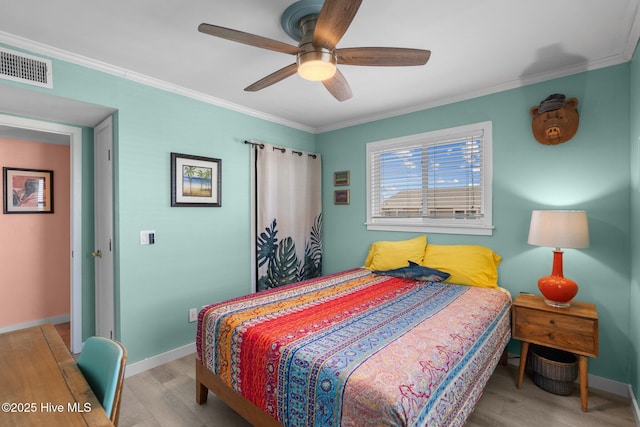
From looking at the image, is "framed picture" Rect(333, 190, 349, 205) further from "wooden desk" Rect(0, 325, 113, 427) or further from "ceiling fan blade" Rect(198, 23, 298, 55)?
"wooden desk" Rect(0, 325, 113, 427)

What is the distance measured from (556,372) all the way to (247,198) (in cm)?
318

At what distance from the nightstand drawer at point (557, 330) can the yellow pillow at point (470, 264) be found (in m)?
0.43

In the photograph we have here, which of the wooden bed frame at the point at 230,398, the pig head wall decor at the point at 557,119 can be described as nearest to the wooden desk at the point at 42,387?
the wooden bed frame at the point at 230,398

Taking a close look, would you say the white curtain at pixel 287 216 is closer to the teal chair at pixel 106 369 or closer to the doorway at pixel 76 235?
the doorway at pixel 76 235

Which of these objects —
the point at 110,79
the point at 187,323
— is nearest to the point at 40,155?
the point at 110,79

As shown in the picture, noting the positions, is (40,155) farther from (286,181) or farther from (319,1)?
(319,1)

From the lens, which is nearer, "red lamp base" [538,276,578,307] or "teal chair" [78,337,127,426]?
"teal chair" [78,337,127,426]

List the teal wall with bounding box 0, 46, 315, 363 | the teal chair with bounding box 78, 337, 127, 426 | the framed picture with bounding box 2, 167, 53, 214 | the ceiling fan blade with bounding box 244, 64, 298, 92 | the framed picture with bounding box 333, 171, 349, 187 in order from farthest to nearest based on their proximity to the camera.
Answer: the framed picture with bounding box 333, 171, 349, 187 < the framed picture with bounding box 2, 167, 53, 214 < the teal wall with bounding box 0, 46, 315, 363 < the ceiling fan blade with bounding box 244, 64, 298, 92 < the teal chair with bounding box 78, 337, 127, 426

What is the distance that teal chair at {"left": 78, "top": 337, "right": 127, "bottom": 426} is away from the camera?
111 cm

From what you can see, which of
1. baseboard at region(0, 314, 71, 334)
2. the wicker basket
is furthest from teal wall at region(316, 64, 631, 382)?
baseboard at region(0, 314, 71, 334)

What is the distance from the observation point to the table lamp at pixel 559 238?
219 centimetres

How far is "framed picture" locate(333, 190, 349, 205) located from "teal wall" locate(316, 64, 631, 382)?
1.20 m

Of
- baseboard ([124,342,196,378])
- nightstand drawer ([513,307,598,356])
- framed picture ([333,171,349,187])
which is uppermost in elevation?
framed picture ([333,171,349,187])

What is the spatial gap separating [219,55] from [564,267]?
10.7ft
